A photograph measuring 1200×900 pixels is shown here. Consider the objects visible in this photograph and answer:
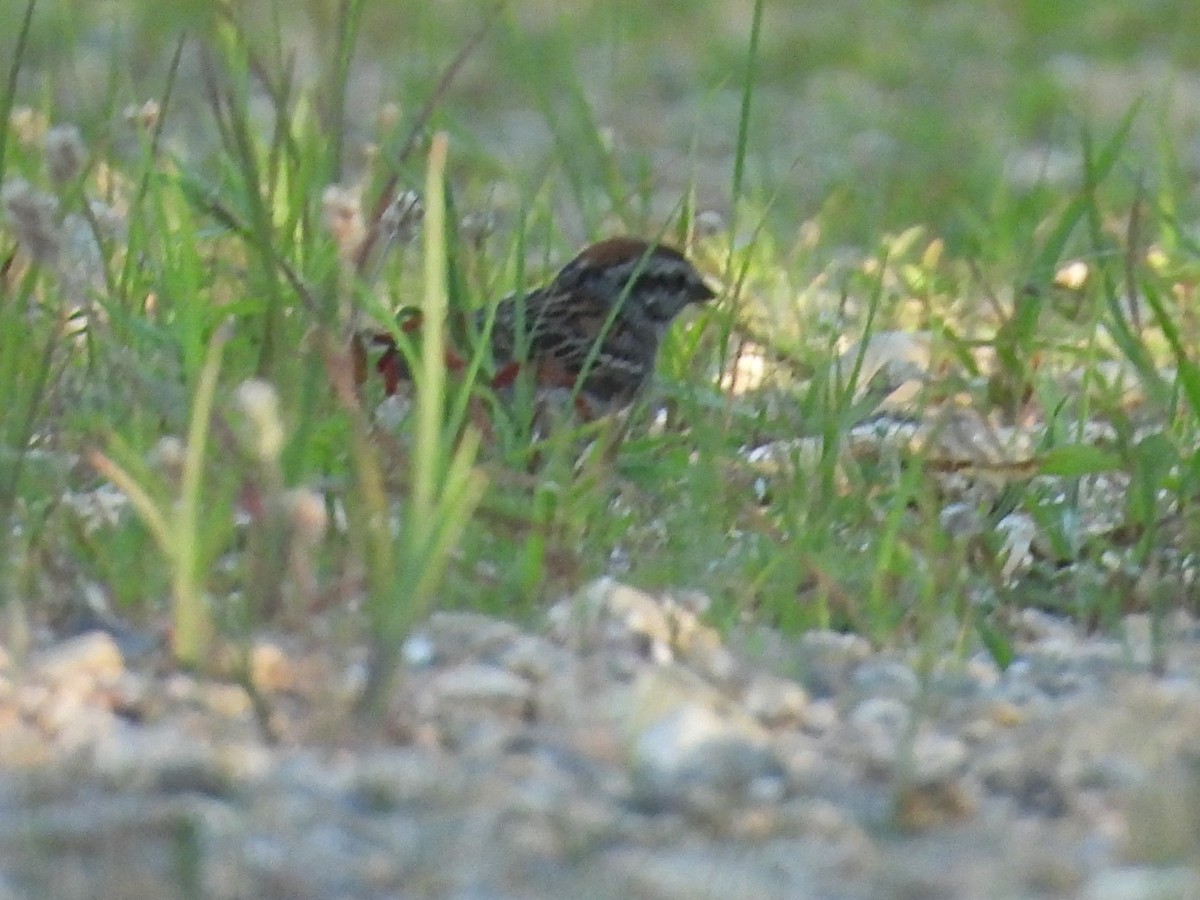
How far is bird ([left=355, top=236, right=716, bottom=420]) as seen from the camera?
178 inches

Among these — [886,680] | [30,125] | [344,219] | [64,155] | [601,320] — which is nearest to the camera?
[886,680]

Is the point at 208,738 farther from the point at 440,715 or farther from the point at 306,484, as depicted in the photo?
the point at 306,484

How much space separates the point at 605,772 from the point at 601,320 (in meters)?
2.27

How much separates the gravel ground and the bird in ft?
5.02

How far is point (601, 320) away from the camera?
468 cm

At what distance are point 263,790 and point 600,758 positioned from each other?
34 centimetres

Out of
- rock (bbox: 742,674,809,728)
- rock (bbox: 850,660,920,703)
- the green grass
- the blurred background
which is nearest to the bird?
the green grass

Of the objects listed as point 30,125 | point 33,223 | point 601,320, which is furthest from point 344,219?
point 30,125

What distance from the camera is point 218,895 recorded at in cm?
211

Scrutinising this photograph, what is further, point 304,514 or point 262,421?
point 304,514

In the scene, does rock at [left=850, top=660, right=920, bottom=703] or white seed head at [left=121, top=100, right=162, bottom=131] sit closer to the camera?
rock at [left=850, top=660, right=920, bottom=703]

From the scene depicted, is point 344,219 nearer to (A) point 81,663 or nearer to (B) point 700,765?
(A) point 81,663

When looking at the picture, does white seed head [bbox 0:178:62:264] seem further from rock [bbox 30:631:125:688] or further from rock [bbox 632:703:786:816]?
rock [bbox 632:703:786:816]

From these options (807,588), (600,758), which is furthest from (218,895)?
(807,588)
